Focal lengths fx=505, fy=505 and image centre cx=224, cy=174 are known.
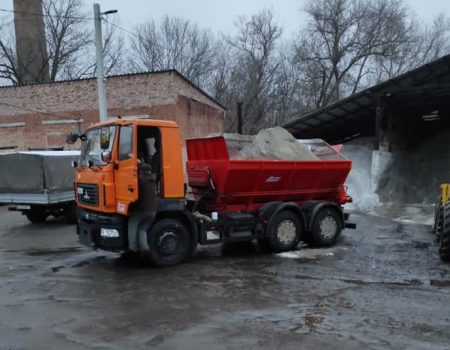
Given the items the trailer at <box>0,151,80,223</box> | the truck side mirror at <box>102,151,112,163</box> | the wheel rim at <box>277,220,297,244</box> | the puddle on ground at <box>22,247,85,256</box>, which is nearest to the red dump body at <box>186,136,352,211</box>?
the wheel rim at <box>277,220,297,244</box>

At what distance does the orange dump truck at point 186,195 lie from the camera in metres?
8.69

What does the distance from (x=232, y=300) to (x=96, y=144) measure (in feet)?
13.2

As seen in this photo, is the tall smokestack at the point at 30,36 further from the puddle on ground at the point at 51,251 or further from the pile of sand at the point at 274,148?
the pile of sand at the point at 274,148

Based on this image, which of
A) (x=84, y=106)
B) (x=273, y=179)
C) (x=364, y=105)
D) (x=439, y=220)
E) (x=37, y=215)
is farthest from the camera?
(x=84, y=106)

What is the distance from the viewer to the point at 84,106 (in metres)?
27.6

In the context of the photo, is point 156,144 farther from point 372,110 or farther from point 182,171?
point 372,110

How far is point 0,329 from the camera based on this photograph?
5832 millimetres

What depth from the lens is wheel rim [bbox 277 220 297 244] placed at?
10.4 metres

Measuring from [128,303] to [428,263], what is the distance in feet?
18.4

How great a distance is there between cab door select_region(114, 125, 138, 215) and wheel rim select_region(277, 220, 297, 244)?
330cm

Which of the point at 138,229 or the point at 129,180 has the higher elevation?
the point at 129,180

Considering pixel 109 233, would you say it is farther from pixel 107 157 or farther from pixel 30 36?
pixel 30 36

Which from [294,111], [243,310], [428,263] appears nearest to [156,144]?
[243,310]

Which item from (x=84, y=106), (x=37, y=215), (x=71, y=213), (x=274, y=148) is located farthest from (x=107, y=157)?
(x=84, y=106)
